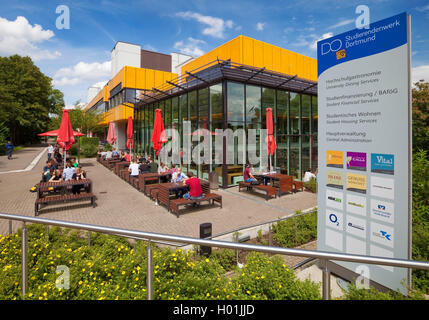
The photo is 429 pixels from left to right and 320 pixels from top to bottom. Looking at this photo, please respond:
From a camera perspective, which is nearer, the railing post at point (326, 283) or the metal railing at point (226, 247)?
the metal railing at point (226, 247)

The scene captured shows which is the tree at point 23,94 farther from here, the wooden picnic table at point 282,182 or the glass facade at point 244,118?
the wooden picnic table at point 282,182

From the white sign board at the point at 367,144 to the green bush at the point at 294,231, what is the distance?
5.20ft

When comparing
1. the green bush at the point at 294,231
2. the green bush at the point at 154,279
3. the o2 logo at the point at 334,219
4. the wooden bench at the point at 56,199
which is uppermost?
the o2 logo at the point at 334,219

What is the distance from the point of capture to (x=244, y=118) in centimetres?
1321

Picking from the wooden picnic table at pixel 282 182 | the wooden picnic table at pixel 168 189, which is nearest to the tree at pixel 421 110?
the wooden picnic table at pixel 282 182

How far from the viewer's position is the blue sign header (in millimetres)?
3394

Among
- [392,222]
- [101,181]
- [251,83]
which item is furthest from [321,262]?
[101,181]

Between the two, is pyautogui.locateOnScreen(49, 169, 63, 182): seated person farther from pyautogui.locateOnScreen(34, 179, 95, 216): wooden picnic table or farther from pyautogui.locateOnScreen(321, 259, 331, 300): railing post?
pyautogui.locateOnScreen(321, 259, 331, 300): railing post

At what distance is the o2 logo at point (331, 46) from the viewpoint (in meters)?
4.22

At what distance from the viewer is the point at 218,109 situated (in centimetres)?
1291

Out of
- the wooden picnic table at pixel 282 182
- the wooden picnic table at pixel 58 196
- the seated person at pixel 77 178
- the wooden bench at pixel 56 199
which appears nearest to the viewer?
the wooden bench at pixel 56 199

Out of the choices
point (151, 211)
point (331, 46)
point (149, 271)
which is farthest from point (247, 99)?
point (149, 271)

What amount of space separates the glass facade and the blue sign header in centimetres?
820

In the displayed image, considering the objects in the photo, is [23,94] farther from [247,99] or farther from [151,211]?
[151,211]
